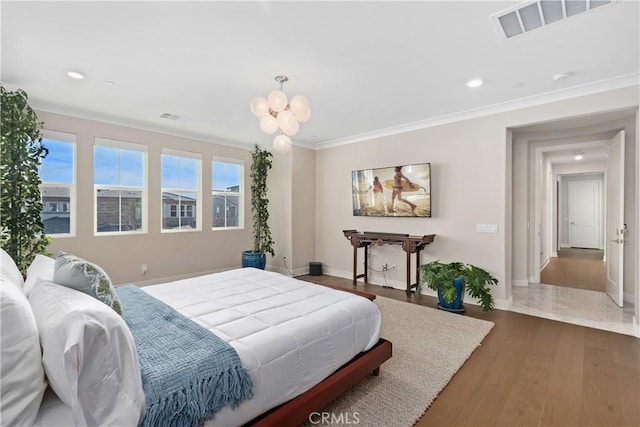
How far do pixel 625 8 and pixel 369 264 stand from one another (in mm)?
4217

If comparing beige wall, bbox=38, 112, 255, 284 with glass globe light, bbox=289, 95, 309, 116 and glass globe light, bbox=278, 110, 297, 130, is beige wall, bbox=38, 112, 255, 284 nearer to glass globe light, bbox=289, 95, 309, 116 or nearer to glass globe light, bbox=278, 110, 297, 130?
glass globe light, bbox=278, 110, 297, 130

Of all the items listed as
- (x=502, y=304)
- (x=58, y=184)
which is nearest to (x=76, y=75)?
(x=58, y=184)

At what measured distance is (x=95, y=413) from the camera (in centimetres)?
107

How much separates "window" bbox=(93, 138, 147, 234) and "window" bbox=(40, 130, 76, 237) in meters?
0.28

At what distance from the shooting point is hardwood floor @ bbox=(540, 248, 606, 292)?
5.11m

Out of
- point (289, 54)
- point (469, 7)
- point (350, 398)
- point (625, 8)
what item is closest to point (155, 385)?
point (350, 398)

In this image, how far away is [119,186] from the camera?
4492 millimetres

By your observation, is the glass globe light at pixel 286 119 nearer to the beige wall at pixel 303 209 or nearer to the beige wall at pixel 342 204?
the beige wall at pixel 342 204


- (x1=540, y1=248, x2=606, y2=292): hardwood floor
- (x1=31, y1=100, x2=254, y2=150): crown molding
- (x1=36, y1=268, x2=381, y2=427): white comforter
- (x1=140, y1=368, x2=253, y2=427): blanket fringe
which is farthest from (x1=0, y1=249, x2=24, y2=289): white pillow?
(x1=540, y1=248, x2=606, y2=292): hardwood floor

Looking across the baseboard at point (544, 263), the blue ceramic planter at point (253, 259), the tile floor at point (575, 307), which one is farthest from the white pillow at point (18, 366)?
the baseboard at point (544, 263)

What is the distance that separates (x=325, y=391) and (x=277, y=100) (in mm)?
2291

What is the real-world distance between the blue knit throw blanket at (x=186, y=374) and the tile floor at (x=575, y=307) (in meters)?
3.87

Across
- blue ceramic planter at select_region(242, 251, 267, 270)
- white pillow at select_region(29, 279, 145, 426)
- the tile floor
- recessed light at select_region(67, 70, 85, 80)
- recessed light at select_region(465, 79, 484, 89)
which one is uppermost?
recessed light at select_region(465, 79, 484, 89)

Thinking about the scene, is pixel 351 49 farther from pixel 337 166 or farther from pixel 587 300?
pixel 587 300
